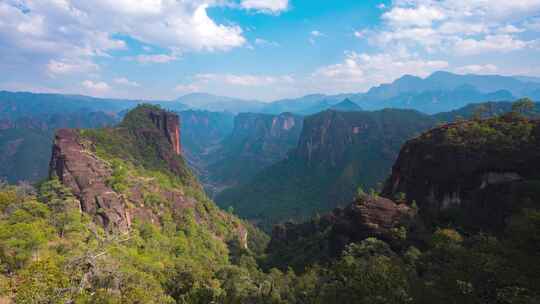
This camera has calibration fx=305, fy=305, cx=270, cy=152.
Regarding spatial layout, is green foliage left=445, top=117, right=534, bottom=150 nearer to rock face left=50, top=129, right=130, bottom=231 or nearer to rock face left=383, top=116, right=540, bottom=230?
rock face left=383, top=116, right=540, bottom=230

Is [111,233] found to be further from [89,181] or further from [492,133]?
[492,133]

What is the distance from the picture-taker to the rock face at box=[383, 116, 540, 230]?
43.9 m

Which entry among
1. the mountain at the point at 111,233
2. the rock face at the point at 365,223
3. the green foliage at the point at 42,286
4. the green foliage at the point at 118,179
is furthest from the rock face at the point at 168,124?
the green foliage at the point at 42,286

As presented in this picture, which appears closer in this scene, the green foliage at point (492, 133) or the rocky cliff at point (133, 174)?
the green foliage at point (492, 133)

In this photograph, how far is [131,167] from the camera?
9175 centimetres

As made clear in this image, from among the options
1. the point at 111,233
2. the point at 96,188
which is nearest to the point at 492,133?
the point at 111,233

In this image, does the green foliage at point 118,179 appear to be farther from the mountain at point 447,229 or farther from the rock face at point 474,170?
the rock face at point 474,170

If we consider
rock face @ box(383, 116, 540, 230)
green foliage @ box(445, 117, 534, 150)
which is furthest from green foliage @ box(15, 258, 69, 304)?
green foliage @ box(445, 117, 534, 150)

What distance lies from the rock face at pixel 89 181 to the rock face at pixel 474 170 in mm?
57234

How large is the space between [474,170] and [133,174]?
80.4 metres

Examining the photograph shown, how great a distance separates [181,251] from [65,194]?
2649cm

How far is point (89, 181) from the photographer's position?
63875mm

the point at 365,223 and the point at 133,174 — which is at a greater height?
the point at 133,174

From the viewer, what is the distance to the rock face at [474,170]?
144 feet
